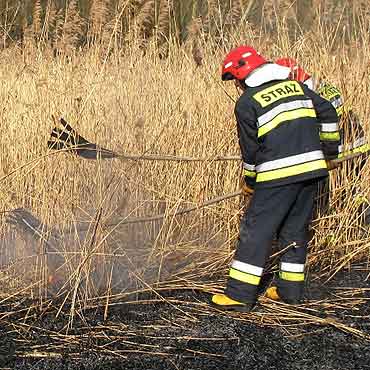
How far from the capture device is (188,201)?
4.03 metres

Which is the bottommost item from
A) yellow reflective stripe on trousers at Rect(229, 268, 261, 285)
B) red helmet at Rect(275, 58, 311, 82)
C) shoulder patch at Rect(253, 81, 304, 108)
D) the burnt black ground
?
the burnt black ground

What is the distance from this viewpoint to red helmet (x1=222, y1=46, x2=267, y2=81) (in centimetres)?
337

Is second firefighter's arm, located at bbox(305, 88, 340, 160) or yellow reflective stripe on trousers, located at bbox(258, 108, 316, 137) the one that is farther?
second firefighter's arm, located at bbox(305, 88, 340, 160)

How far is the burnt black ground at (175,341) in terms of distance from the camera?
2.76m

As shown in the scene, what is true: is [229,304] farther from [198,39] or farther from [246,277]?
[198,39]

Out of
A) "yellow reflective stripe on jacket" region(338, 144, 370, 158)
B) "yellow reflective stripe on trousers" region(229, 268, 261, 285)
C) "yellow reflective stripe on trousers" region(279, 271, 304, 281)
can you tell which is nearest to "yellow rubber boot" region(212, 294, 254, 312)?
"yellow reflective stripe on trousers" region(229, 268, 261, 285)

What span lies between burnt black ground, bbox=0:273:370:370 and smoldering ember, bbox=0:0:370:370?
0.4 inches

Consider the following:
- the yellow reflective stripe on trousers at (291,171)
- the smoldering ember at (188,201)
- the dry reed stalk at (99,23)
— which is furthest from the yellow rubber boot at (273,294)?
the dry reed stalk at (99,23)

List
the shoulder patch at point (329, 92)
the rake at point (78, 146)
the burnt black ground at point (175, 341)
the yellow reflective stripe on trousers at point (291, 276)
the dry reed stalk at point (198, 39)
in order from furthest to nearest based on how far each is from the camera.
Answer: the dry reed stalk at point (198, 39)
the shoulder patch at point (329, 92)
the yellow reflective stripe on trousers at point (291, 276)
the rake at point (78, 146)
the burnt black ground at point (175, 341)

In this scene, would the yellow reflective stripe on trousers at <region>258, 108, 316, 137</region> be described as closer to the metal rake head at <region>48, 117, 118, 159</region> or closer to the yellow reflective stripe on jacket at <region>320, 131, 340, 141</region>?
the yellow reflective stripe on jacket at <region>320, 131, 340, 141</region>

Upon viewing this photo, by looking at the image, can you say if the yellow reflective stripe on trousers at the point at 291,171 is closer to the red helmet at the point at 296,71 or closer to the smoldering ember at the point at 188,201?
the smoldering ember at the point at 188,201

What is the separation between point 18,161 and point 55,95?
483 mm

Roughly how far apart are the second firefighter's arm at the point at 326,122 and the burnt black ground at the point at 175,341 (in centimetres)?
89

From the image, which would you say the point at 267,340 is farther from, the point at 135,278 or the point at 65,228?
the point at 65,228
